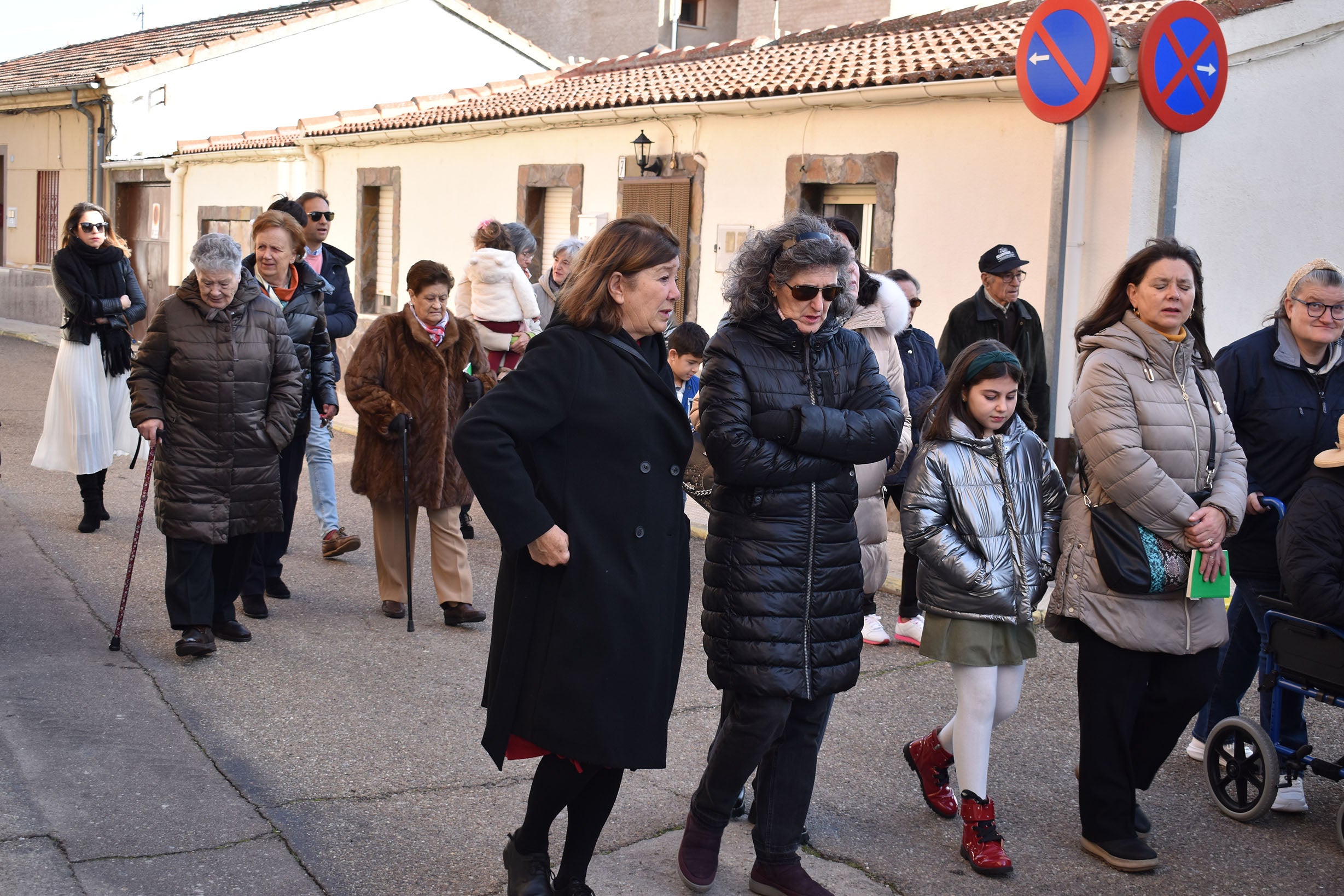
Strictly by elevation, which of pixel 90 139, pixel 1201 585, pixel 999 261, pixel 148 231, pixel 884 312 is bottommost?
pixel 1201 585

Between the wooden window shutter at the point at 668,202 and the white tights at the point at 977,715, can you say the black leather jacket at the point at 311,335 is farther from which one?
the wooden window shutter at the point at 668,202

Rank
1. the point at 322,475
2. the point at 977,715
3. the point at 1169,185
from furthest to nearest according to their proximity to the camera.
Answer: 1. the point at 1169,185
2. the point at 322,475
3. the point at 977,715

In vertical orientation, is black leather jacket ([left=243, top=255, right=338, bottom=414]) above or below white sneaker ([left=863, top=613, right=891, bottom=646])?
above

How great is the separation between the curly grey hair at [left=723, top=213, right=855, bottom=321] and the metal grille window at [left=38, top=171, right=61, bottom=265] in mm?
26744

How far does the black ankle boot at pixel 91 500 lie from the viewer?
8.27 meters

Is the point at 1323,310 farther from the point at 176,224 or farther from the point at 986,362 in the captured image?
the point at 176,224

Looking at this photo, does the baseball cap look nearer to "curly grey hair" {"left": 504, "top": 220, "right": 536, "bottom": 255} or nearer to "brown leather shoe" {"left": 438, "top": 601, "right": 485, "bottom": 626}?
"curly grey hair" {"left": 504, "top": 220, "right": 536, "bottom": 255}

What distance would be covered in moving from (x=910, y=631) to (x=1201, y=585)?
266cm

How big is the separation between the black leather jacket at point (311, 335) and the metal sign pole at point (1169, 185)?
541 centimetres

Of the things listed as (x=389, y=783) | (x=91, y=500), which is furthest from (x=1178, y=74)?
(x=91, y=500)

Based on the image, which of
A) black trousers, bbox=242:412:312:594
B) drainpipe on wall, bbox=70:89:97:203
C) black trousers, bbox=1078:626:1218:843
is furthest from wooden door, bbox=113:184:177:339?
black trousers, bbox=1078:626:1218:843

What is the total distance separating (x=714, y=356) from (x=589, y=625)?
881mm

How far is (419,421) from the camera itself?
6.52 metres

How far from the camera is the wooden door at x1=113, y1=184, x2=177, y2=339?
24.8m
